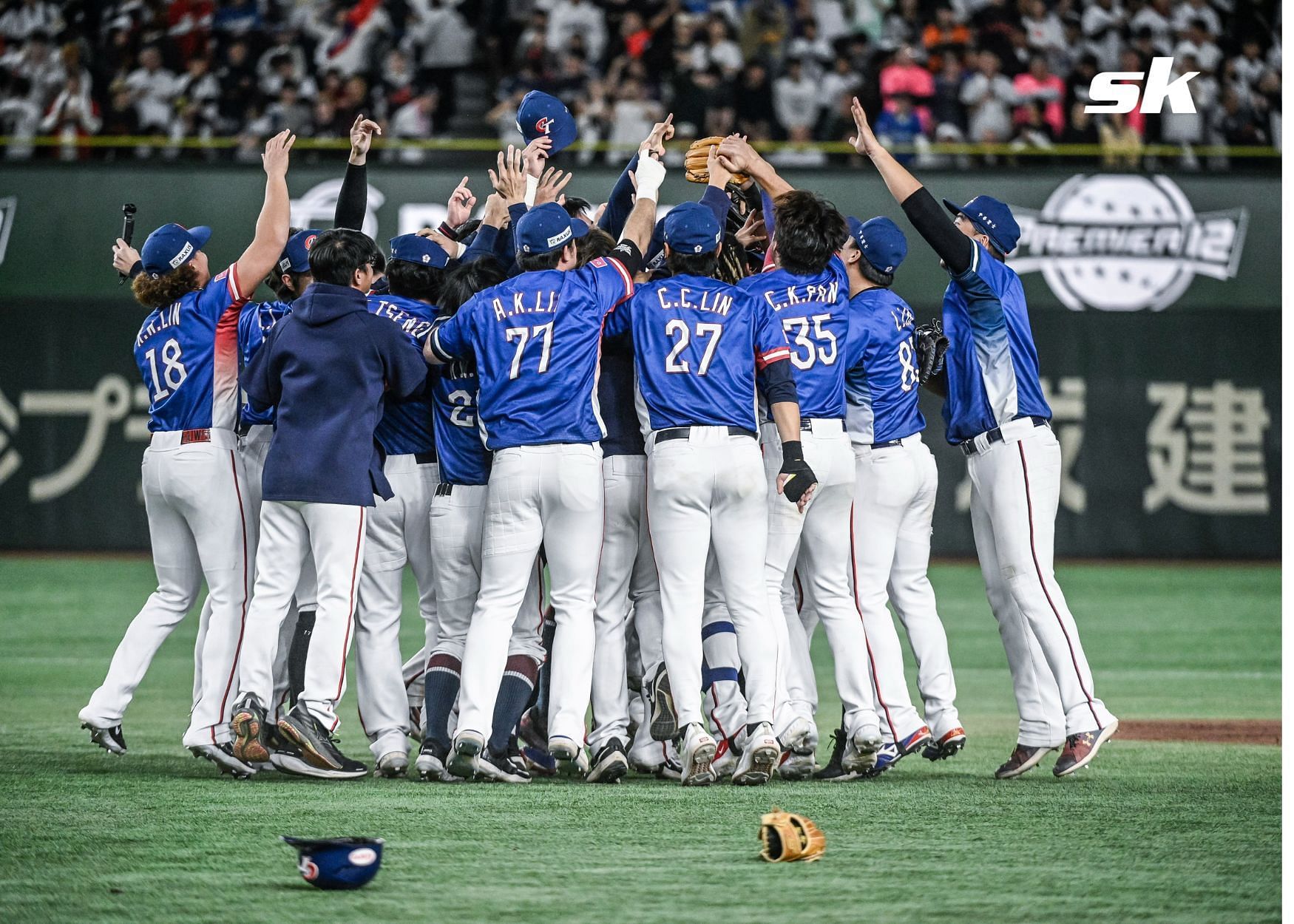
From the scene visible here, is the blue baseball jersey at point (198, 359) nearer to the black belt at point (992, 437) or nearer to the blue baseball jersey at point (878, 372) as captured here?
the blue baseball jersey at point (878, 372)

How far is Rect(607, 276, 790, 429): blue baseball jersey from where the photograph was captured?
613 centimetres

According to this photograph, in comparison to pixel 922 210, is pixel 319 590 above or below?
below

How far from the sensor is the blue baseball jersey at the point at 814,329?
642 cm

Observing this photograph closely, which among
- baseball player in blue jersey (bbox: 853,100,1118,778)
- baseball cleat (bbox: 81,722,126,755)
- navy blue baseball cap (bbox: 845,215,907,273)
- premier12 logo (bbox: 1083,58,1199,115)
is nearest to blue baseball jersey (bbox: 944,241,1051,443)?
baseball player in blue jersey (bbox: 853,100,1118,778)

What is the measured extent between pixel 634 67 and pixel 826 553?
11297mm

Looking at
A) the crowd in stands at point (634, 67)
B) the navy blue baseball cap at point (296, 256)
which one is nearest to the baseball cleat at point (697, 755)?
the navy blue baseball cap at point (296, 256)

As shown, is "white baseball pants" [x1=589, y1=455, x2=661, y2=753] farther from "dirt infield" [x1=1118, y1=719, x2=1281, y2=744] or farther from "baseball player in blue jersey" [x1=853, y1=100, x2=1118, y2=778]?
"dirt infield" [x1=1118, y1=719, x2=1281, y2=744]

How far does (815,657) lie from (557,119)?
5.16 metres

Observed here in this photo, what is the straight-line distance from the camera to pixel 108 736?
654 cm

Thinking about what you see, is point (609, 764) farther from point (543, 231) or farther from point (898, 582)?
point (543, 231)

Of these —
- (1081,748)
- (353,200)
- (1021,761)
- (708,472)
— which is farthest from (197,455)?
(1081,748)

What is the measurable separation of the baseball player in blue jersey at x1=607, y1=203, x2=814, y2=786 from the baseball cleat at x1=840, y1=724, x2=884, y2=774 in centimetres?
45

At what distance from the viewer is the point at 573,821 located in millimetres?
5309

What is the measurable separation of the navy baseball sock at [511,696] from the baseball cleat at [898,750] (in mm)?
1335
